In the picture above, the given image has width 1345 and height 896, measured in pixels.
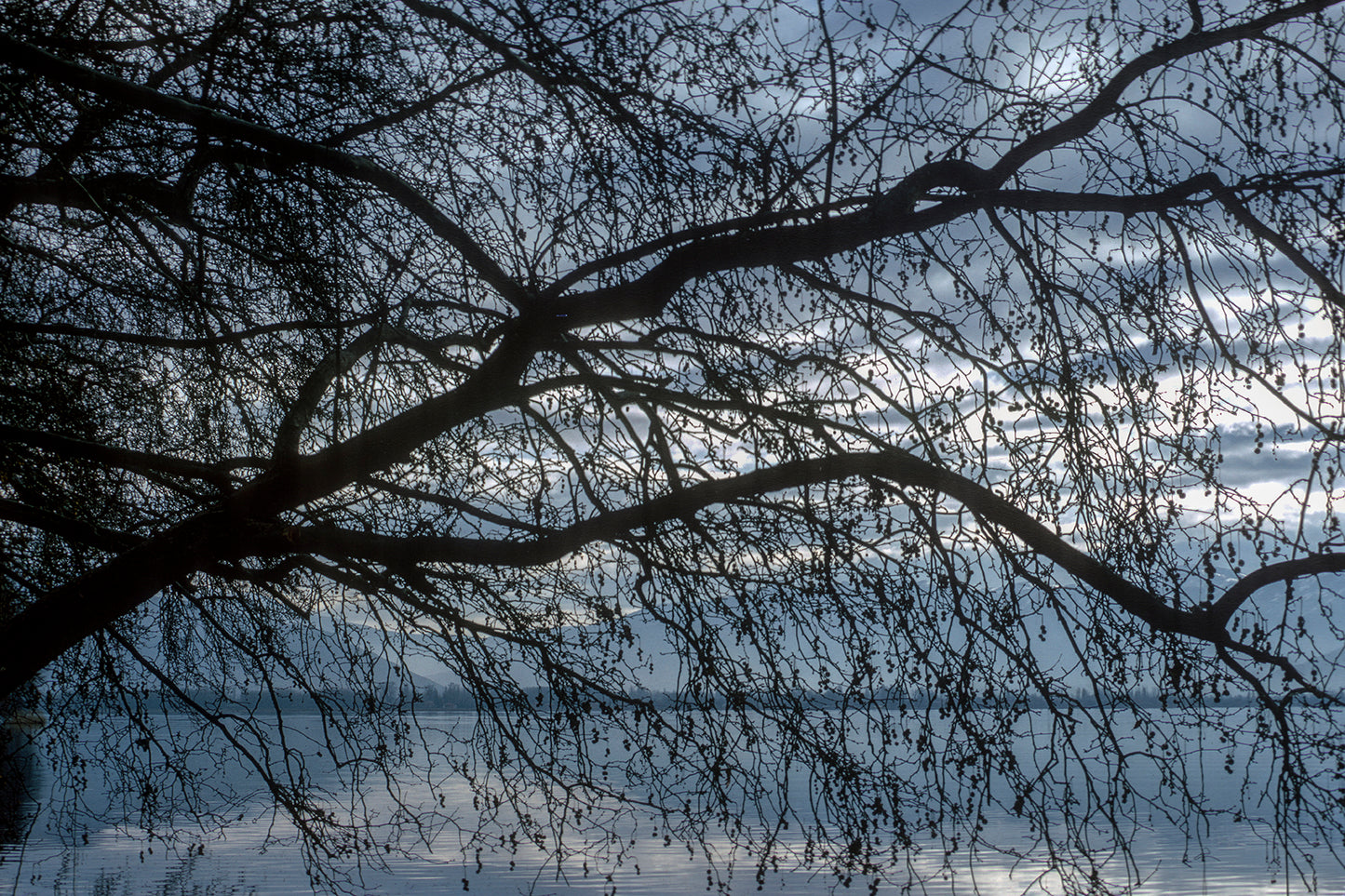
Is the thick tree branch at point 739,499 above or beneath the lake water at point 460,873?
above

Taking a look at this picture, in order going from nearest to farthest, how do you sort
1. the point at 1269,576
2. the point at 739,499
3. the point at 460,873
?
1. the point at 1269,576
2. the point at 739,499
3. the point at 460,873

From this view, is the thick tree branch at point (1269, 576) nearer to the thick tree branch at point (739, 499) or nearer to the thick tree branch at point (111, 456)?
the thick tree branch at point (739, 499)

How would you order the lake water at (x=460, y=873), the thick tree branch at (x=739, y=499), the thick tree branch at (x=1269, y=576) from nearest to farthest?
the thick tree branch at (x=1269, y=576)
the thick tree branch at (x=739, y=499)
the lake water at (x=460, y=873)

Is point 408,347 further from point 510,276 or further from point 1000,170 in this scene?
point 1000,170

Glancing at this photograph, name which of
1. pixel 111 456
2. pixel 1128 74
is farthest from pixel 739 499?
pixel 111 456

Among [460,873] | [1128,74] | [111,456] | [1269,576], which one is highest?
[1128,74]

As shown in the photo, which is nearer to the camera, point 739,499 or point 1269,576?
point 1269,576

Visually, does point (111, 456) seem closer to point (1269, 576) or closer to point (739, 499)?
point (739, 499)

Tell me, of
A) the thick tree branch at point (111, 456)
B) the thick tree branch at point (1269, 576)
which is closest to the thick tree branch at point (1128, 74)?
the thick tree branch at point (1269, 576)

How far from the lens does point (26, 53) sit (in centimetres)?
369

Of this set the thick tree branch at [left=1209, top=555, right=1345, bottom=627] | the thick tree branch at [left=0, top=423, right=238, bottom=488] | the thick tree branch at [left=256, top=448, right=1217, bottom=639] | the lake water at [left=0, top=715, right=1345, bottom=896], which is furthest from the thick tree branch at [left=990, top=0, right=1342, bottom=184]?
the lake water at [left=0, top=715, right=1345, bottom=896]

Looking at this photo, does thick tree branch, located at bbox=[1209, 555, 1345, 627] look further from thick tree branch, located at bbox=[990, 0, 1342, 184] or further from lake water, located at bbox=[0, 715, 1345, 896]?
lake water, located at bbox=[0, 715, 1345, 896]

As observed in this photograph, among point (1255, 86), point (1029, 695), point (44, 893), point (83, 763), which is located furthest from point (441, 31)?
point (44, 893)

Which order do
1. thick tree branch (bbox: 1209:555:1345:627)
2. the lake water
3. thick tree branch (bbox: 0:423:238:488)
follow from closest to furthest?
thick tree branch (bbox: 1209:555:1345:627)
thick tree branch (bbox: 0:423:238:488)
the lake water
